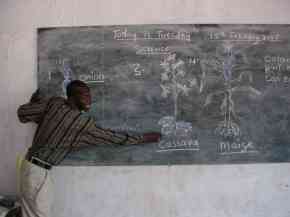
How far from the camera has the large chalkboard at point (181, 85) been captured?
2.93 meters

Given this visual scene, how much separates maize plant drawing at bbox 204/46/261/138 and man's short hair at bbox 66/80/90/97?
110 cm

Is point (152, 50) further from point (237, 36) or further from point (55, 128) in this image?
point (55, 128)

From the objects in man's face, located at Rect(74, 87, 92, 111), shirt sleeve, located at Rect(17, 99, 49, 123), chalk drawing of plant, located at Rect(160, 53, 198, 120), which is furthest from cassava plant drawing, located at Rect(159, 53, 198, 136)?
shirt sleeve, located at Rect(17, 99, 49, 123)

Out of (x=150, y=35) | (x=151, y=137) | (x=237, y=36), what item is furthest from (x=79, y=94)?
(x=237, y=36)

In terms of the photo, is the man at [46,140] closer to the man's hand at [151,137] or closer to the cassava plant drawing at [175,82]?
the man's hand at [151,137]

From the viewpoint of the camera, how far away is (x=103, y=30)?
2959mm

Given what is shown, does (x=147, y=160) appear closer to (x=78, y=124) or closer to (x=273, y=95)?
(x=78, y=124)

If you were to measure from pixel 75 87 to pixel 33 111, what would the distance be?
39 centimetres

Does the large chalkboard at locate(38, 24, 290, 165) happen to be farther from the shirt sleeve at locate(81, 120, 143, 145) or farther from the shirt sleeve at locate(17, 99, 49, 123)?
the shirt sleeve at locate(17, 99, 49, 123)

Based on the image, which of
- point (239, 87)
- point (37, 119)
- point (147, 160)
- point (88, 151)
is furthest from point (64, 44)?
point (239, 87)

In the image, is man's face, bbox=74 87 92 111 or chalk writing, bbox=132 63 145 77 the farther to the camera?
chalk writing, bbox=132 63 145 77

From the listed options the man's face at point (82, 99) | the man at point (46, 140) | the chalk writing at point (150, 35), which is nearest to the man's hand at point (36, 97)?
the man at point (46, 140)

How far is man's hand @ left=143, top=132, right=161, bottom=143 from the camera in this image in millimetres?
2896

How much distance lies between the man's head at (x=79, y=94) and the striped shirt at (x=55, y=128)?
0.38 feet
